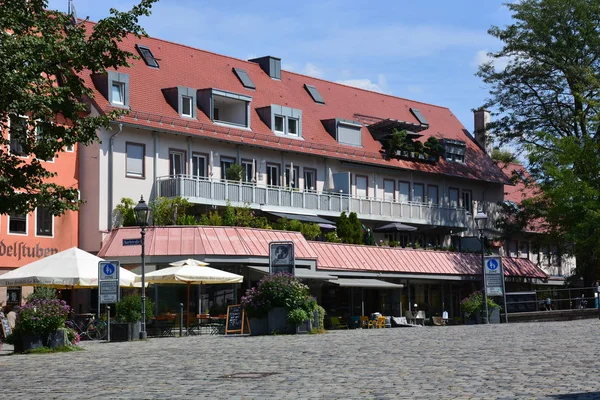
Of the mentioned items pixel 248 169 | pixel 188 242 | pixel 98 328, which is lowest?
pixel 98 328

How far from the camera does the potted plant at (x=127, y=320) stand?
30.9m

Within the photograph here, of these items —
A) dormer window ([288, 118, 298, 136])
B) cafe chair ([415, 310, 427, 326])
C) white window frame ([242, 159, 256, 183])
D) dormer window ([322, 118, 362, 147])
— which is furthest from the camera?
dormer window ([322, 118, 362, 147])

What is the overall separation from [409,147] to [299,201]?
1060cm

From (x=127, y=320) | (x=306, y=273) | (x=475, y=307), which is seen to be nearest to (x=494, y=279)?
(x=475, y=307)

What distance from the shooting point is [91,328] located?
33.7 metres

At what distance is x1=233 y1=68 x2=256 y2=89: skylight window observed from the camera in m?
54.1

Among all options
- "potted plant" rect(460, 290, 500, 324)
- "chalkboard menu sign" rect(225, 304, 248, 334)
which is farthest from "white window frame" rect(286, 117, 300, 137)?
"chalkboard menu sign" rect(225, 304, 248, 334)

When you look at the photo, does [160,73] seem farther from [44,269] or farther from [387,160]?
[44,269]

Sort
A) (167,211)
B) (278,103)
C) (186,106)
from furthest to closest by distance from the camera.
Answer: (278,103)
(186,106)
(167,211)

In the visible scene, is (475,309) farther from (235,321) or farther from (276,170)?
(276,170)

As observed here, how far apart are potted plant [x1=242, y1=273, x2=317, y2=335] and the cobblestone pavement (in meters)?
4.73

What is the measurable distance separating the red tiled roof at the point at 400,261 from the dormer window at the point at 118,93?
1001cm

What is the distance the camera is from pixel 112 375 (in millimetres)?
16062

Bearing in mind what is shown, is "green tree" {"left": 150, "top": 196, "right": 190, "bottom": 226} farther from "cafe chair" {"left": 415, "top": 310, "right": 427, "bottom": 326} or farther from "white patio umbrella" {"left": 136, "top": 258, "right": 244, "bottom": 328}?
"cafe chair" {"left": 415, "top": 310, "right": 427, "bottom": 326}
